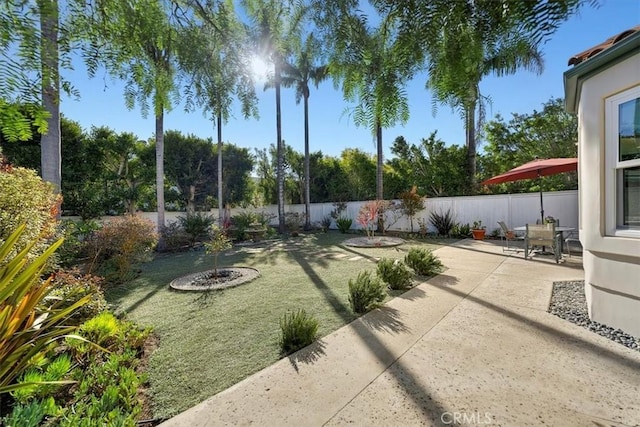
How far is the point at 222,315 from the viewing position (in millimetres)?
4219

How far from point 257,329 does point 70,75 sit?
10.6ft

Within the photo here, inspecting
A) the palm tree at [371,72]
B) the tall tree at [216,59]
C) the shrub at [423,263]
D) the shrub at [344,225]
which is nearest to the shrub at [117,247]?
the tall tree at [216,59]

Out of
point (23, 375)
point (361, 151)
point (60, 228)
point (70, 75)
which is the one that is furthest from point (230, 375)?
point (361, 151)

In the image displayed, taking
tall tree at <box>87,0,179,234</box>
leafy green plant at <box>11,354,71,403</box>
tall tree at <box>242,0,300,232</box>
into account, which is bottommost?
leafy green plant at <box>11,354,71,403</box>

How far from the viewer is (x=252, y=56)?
2.62 meters

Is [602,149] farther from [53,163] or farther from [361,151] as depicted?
[361,151]

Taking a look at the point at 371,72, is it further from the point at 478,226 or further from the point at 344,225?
the point at 344,225

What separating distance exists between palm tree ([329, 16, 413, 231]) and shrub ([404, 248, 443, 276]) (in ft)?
16.4

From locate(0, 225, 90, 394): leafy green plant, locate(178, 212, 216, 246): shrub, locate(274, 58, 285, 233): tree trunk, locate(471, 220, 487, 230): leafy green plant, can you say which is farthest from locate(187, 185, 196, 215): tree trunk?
locate(0, 225, 90, 394): leafy green plant

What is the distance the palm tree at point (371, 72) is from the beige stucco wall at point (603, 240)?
3290 millimetres

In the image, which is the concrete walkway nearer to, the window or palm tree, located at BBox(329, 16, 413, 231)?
the window

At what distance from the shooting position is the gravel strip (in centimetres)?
311

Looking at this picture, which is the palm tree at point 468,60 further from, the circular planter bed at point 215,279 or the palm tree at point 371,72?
the circular planter bed at point 215,279

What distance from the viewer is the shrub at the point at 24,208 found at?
3674mm
